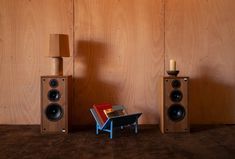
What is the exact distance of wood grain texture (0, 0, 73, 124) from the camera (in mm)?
2363

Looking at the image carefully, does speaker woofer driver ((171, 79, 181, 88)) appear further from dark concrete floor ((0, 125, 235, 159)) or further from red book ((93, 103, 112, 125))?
red book ((93, 103, 112, 125))

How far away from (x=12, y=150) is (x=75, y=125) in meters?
0.84

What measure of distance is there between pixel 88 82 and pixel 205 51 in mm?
1360

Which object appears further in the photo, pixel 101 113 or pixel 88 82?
pixel 88 82

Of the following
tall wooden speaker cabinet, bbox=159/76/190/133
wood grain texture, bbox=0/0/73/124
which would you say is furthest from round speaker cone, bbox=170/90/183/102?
wood grain texture, bbox=0/0/73/124

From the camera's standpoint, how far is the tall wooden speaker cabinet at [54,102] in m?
2.01

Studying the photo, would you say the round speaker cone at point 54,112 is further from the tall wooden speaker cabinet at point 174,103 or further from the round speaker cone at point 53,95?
the tall wooden speaker cabinet at point 174,103

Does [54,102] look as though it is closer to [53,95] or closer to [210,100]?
[53,95]

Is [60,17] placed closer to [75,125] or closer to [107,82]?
[107,82]

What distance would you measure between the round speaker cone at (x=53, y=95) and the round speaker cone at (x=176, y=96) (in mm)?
1075

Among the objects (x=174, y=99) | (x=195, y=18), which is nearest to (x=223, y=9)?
(x=195, y=18)

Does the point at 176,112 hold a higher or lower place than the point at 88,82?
lower

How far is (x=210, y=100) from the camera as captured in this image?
2.48m

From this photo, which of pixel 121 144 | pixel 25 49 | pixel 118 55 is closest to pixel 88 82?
pixel 118 55
